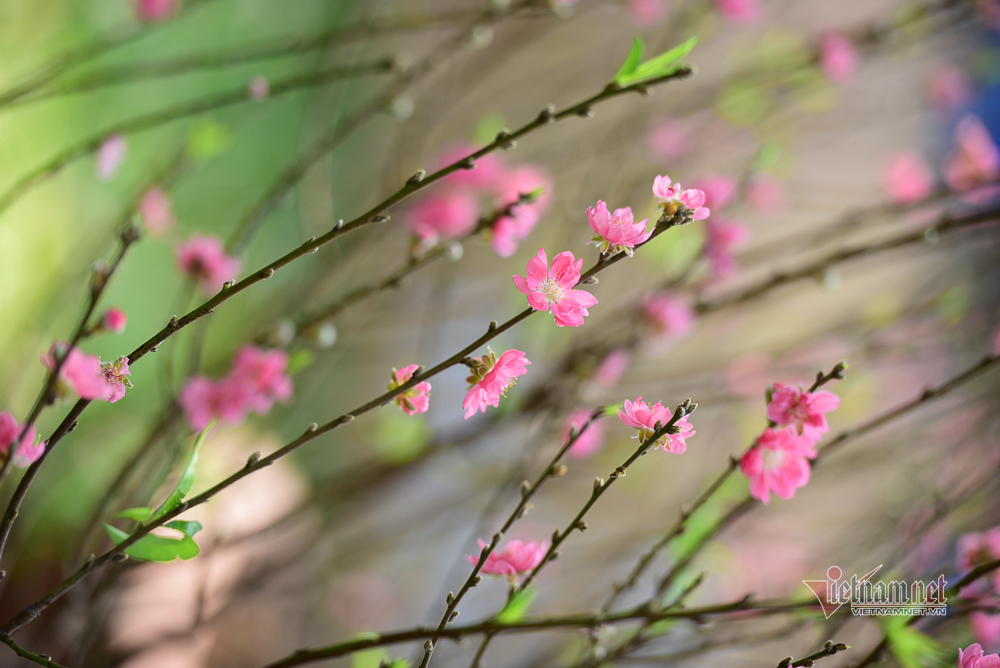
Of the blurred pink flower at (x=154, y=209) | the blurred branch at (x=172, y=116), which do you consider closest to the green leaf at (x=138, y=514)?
the blurred branch at (x=172, y=116)

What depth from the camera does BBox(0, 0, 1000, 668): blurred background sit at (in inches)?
28.4

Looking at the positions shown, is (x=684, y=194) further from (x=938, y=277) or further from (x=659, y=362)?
(x=659, y=362)

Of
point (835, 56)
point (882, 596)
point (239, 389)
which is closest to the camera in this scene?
point (882, 596)

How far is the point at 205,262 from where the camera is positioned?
2.05ft

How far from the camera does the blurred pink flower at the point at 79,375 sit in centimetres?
29

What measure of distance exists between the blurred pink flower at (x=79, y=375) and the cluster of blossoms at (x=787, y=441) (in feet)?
1.24

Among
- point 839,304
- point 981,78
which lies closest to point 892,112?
point 981,78

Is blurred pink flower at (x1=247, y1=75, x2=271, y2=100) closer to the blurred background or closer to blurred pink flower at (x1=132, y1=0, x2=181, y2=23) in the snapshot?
the blurred background

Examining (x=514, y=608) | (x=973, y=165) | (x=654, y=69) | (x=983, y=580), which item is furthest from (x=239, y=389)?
(x=973, y=165)

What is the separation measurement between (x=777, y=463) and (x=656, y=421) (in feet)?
0.41

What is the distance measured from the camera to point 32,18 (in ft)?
3.53

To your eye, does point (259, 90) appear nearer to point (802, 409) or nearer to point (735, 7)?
point (802, 409)

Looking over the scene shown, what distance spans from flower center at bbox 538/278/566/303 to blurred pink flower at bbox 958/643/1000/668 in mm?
315

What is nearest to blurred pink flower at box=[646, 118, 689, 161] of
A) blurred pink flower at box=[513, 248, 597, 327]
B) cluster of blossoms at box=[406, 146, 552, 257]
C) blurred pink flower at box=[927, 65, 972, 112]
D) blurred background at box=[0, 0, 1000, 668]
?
blurred background at box=[0, 0, 1000, 668]
